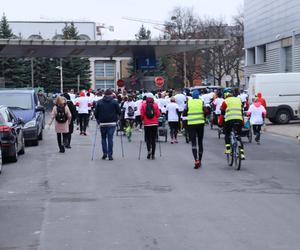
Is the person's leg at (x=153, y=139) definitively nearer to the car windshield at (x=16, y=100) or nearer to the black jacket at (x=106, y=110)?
the black jacket at (x=106, y=110)

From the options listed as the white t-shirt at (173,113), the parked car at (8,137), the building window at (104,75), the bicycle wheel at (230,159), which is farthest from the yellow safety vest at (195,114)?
the building window at (104,75)

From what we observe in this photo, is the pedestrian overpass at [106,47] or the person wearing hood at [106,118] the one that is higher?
the pedestrian overpass at [106,47]

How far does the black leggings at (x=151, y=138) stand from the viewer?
658 inches

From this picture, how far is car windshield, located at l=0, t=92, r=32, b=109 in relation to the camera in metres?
A: 21.3

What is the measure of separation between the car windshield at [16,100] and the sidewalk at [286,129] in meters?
9.93

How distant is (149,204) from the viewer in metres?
9.78

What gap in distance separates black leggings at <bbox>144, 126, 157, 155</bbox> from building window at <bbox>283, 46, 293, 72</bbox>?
117 ft

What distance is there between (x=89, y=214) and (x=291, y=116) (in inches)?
939

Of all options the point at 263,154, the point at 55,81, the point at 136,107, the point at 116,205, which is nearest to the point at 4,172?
the point at 116,205

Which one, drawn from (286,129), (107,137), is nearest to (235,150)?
(107,137)

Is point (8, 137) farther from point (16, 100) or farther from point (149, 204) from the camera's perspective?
point (149, 204)

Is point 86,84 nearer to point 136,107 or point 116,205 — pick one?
point 136,107

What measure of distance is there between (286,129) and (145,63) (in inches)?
1154

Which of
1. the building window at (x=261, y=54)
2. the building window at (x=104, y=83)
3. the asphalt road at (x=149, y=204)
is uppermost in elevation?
the building window at (x=261, y=54)
